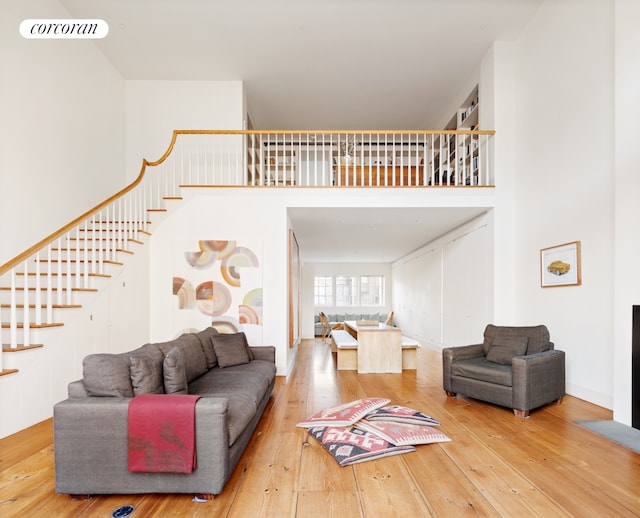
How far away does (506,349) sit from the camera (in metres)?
4.35

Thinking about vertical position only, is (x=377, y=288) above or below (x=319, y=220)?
below

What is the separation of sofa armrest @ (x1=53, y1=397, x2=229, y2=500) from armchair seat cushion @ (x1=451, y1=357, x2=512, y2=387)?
2.91 m

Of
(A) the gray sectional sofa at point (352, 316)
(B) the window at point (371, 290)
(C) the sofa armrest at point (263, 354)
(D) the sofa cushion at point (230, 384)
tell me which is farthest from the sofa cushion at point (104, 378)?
(B) the window at point (371, 290)

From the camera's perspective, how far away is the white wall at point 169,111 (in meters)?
7.27

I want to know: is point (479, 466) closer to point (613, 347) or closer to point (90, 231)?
point (613, 347)

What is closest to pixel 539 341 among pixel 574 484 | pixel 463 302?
pixel 574 484

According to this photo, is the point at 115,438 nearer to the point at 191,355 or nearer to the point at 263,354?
the point at 191,355

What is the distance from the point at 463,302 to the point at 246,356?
4.28 metres

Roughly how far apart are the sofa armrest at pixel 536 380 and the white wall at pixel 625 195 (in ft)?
1.75

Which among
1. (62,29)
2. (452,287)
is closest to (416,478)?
(452,287)

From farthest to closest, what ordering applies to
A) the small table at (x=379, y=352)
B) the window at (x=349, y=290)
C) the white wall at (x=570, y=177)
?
the window at (x=349, y=290), the small table at (x=379, y=352), the white wall at (x=570, y=177)

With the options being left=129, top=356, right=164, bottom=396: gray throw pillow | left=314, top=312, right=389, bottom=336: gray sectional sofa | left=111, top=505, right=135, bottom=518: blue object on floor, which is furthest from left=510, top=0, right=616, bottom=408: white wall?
left=314, top=312, right=389, bottom=336: gray sectional sofa

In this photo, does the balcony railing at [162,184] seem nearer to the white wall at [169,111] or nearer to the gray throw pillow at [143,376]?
the white wall at [169,111]

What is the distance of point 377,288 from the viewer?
14609 millimetres
